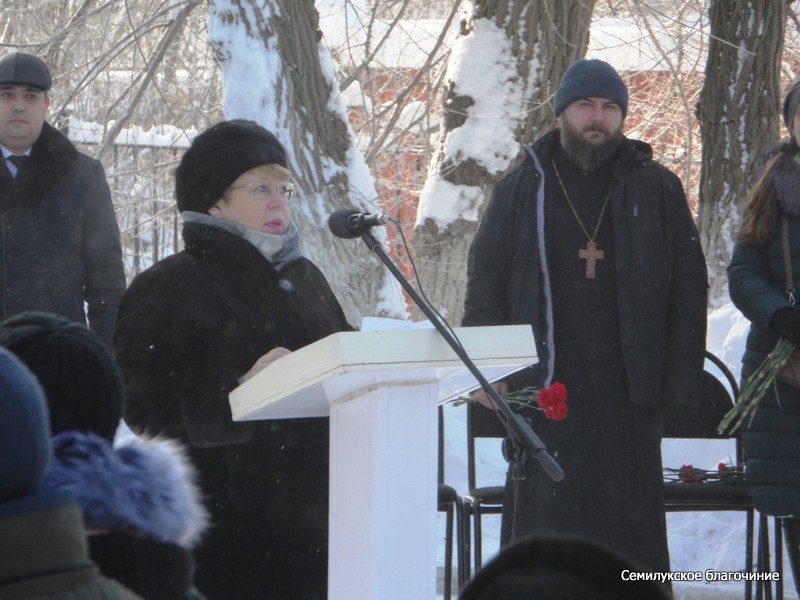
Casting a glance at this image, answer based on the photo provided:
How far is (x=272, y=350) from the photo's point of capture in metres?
3.13

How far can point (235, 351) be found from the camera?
3.25 m

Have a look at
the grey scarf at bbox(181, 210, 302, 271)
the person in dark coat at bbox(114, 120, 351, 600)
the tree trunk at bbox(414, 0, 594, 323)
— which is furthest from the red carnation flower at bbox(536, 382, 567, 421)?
the tree trunk at bbox(414, 0, 594, 323)

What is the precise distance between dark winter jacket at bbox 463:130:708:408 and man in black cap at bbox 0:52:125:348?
1.39 m

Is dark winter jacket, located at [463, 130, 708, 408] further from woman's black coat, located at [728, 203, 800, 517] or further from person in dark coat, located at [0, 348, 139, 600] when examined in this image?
person in dark coat, located at [0, 348, 139, 600]

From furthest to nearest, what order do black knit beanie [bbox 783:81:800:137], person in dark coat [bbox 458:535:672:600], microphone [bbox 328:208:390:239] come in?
black knit beanie [bbox 783:81:800:137] → microphone [bbox 328:208:390:239] → person in dark coat [bbox 458:535:672:600]

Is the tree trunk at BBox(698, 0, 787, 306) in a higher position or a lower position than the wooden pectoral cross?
higher

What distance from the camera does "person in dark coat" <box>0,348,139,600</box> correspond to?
1.37 metres

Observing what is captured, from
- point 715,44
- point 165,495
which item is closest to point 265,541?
point 165,495

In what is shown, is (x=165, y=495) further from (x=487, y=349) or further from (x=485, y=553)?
(x=485, y=553)

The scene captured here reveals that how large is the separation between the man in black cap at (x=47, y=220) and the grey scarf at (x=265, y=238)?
55.0 inches

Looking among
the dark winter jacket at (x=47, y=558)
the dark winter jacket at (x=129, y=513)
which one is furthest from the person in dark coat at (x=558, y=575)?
the dark winter jacket at (x=129, y=513)

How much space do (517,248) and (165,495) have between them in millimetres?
2806

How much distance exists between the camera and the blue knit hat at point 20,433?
136 cm

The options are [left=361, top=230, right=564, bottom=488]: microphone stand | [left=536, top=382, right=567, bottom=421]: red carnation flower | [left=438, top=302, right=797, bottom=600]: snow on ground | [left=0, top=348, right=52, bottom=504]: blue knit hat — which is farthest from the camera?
[left=438, top=302, right=797, bottom=600]: snow on ground
